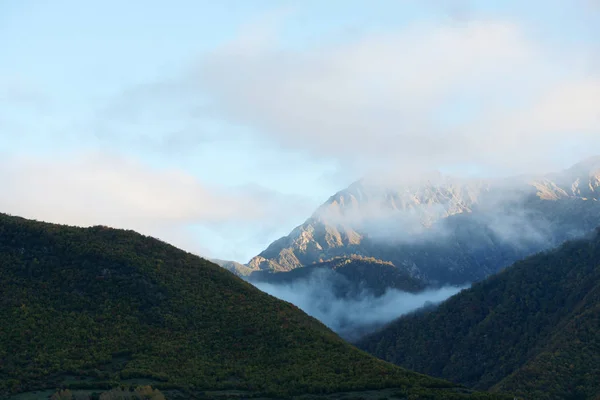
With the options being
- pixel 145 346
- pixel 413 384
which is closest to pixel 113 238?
pixel 145 346

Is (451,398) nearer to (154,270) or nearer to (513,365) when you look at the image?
(154,270)

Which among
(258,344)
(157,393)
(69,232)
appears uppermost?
(69,232)

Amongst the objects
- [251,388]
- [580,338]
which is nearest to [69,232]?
[251,388]

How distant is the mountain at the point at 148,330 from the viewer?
87625 mm

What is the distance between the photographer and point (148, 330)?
331 feet

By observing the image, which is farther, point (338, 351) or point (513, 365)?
point (513, 365)

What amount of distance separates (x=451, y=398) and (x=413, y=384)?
22.9 ft

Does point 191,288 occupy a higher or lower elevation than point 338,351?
higher

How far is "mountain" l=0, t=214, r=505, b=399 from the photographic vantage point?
87625 millimetres

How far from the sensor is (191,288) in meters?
113

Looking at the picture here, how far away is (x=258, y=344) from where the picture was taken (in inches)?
3962

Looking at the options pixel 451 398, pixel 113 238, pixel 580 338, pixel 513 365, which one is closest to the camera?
pixel 451 398

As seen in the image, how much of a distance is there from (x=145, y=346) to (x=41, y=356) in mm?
13746

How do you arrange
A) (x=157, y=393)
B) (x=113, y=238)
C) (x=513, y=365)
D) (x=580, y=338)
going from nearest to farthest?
(x=157, y=393) < (x=113, y=238) < (x=580, y=338) < (x=513, y=365)
